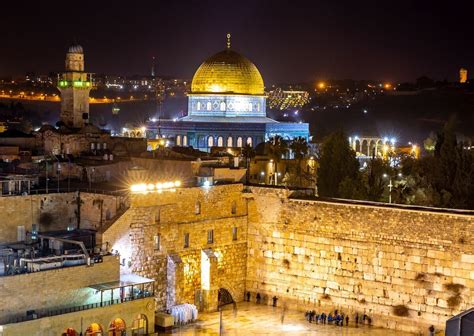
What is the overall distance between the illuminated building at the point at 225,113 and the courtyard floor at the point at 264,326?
3126 centimetres

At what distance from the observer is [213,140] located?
6525 centimetres

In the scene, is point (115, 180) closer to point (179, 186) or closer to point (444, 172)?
point (179, 186)

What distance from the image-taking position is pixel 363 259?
33.7 m

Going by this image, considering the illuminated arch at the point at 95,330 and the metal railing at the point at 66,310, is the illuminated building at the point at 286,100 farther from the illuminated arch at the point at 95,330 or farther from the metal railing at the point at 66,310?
the illuminated arch at the point at 95,330

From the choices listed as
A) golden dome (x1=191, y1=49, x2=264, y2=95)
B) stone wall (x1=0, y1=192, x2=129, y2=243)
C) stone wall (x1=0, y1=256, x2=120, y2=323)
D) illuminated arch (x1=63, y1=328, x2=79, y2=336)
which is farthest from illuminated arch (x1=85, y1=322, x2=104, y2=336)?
golden dome (x1=191, y1=49, x2=264, y2=95)

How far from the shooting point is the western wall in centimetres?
3162

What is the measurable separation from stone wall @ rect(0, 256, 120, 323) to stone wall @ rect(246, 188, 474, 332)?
27.8 feet

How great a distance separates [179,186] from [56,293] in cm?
821

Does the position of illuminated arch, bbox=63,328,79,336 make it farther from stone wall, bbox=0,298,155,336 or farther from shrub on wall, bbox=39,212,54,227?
shrub on wall, bbox=39,212,54,227

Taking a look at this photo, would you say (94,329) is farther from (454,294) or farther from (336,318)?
(454,294)

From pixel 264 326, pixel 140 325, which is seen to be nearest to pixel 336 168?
pixel 264 326

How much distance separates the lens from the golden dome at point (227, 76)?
67812 mm

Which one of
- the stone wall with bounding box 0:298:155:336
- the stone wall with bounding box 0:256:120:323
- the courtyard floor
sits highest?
the stone wall with bounding box 0:256:120:323

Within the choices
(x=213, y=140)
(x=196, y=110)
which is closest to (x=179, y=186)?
(x=213, y=140)
